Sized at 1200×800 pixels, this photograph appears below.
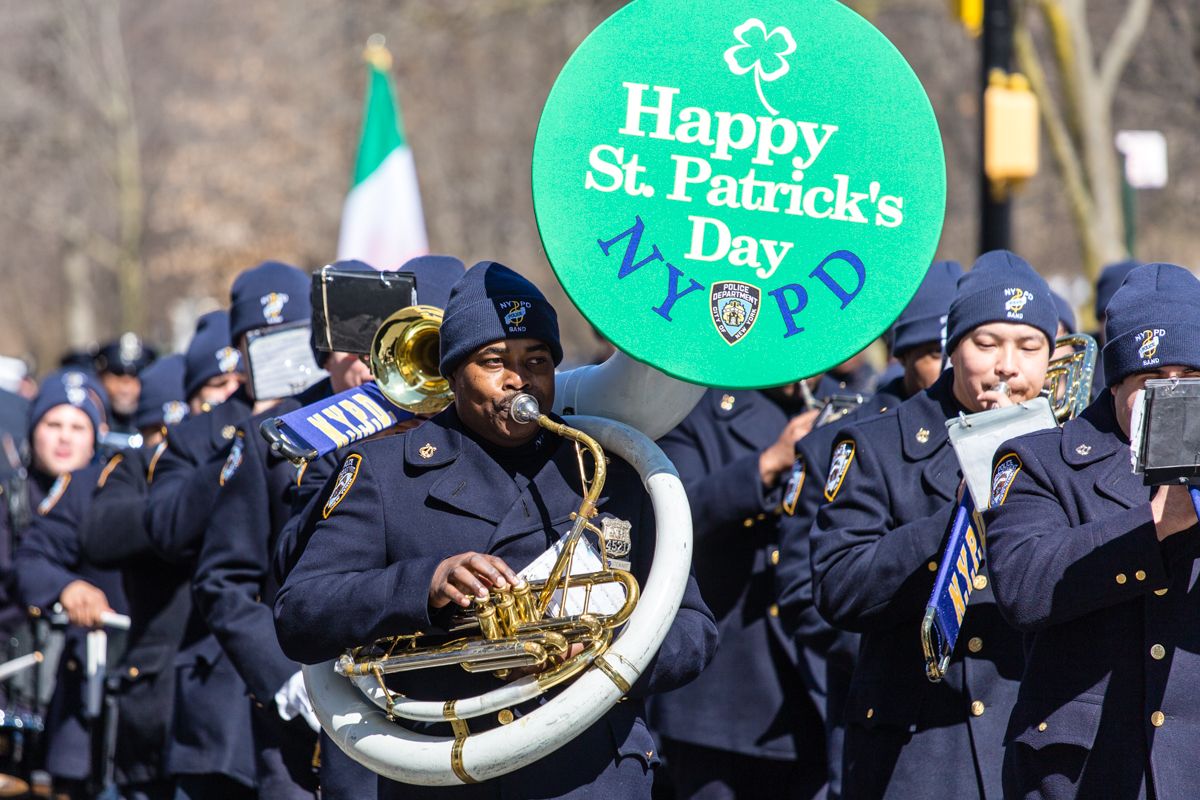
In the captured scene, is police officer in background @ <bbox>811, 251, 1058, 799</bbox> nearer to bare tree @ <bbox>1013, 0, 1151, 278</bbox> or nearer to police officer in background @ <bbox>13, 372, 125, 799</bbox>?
police officer in background @ <bbox>13, 372, 125, 799</bbox>

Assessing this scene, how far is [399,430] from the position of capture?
4922mm

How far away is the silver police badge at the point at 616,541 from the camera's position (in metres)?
4.04

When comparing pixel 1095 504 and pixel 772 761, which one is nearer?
pixel 1095 504

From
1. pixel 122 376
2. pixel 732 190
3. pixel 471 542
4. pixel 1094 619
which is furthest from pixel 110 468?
pixel 1094 619

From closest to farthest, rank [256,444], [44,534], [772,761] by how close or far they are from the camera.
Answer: [256,444] → [772,761] → [44,534]

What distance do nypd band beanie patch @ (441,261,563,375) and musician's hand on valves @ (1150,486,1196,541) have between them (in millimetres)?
1286

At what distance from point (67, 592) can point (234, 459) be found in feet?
6.82

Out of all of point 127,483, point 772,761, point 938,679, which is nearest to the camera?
point 938,679

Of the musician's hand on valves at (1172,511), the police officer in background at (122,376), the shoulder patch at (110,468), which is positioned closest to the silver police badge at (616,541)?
the musician's hand on valves at (1172,511)

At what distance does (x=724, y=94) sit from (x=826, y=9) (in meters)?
0.31

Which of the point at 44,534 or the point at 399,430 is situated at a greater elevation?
the point at 399,430

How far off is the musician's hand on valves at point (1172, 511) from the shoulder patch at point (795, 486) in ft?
5.89

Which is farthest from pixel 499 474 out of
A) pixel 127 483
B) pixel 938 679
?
pixel 127 483

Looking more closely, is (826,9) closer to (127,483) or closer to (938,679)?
(938,679)
